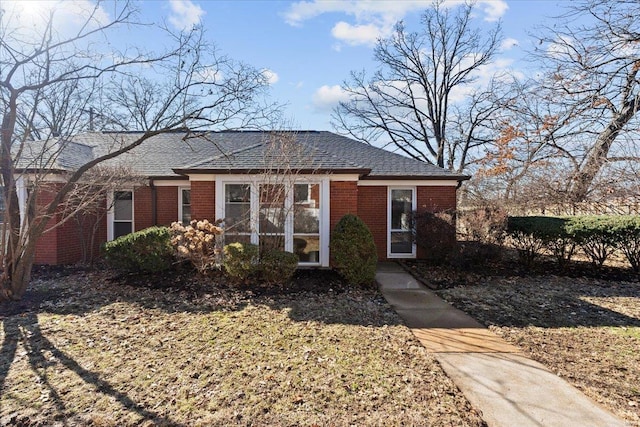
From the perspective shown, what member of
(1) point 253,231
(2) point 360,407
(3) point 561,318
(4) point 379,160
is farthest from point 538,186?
(2) point 360,407

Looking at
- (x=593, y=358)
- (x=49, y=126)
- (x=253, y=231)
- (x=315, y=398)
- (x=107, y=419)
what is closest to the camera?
(x=107, y=419)

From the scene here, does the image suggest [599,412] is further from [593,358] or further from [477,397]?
[593,358]

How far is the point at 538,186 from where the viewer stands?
46.0 feet

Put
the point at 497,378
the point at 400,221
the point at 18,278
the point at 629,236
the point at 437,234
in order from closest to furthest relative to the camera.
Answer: the point at 497,378 < the point at 18,278 < the point at 629,236 < the point at 437,234 < the point at 400,221

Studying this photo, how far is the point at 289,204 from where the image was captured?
8.22 metres

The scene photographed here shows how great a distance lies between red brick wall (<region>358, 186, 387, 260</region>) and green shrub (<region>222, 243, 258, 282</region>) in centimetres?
466

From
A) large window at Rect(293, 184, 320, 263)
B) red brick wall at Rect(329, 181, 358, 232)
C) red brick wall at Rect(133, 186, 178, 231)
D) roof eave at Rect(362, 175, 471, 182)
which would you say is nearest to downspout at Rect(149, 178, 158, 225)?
red brick wall at Rect(133, 186, 178, 231)

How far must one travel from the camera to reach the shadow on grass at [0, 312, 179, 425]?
3.04 metres

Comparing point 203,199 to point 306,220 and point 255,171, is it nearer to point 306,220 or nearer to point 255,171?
point 255,171

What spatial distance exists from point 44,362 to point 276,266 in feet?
13.5

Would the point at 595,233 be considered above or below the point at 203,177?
below

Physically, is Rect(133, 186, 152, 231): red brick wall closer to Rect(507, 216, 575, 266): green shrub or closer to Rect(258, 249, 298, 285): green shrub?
Rect(258, 249, 298, 285): green shrub

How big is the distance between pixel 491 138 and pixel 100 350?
25462mm

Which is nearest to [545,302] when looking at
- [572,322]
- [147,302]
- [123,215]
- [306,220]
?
[572,322]
